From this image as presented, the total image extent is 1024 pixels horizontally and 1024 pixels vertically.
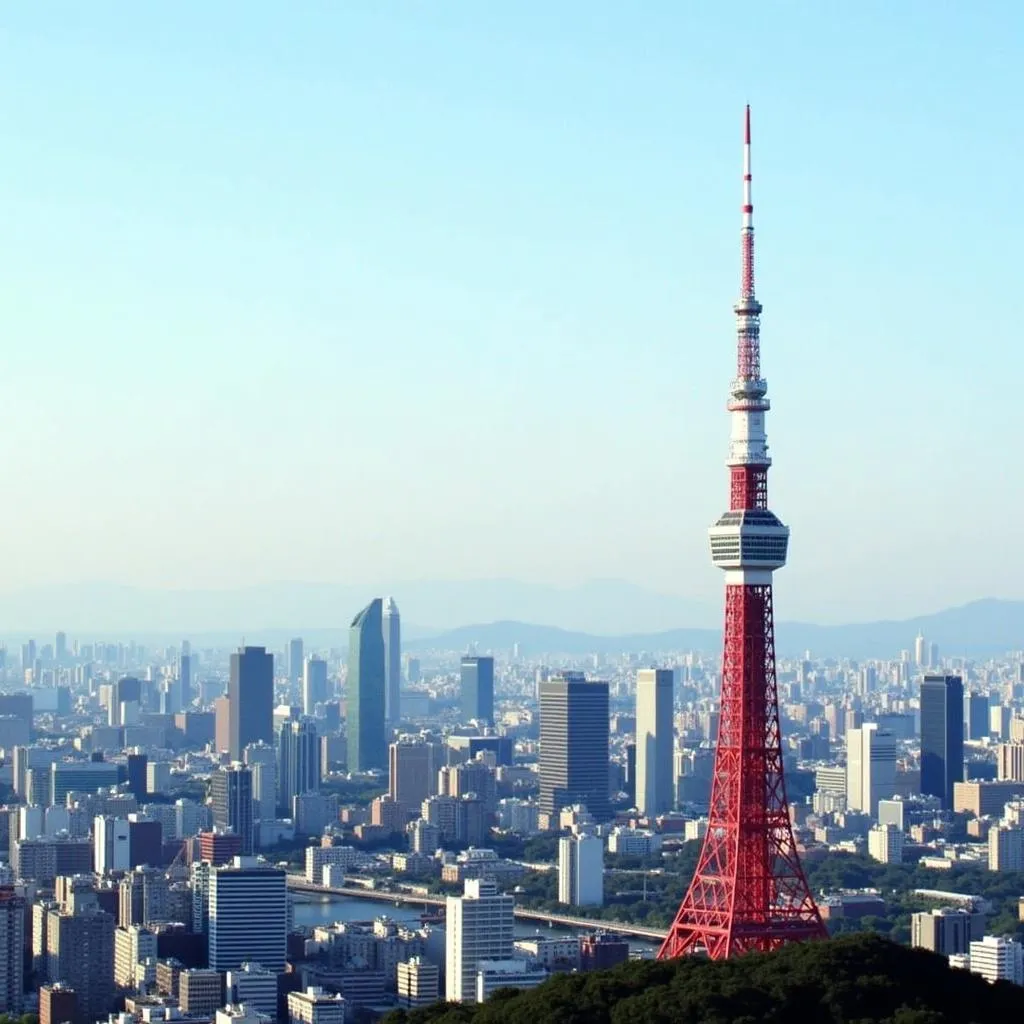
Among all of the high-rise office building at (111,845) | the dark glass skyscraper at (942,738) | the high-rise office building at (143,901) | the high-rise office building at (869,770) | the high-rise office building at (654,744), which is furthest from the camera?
the high-rise office building at (654,744)

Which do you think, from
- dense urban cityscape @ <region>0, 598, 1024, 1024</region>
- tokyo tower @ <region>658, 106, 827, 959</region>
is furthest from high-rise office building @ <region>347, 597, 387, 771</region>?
tokyo tower @ <region>658, 106, 827, 959</region>

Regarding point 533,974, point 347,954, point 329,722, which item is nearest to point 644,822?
point 347,954

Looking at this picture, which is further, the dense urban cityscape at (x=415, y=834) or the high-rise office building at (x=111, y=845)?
the high-rise office building at (x=111, y=845)

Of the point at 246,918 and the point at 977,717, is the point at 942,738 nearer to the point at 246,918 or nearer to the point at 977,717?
the point at 977,717

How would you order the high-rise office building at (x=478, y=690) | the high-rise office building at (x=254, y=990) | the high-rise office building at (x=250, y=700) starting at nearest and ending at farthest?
the high-rise office building at (x=254, y=990), the high-rise office building at (x=250, y=700), the high-rise office building at (x=478, y=690)

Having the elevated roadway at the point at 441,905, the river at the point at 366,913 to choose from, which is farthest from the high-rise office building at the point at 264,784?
the river at the point at 366,913

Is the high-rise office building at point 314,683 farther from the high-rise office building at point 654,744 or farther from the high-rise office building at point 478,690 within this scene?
the high-rise office building at point 654,744

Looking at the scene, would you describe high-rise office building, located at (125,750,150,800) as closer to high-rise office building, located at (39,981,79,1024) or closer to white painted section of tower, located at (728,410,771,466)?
high-rise office building, located at (39,981,79,1024)
